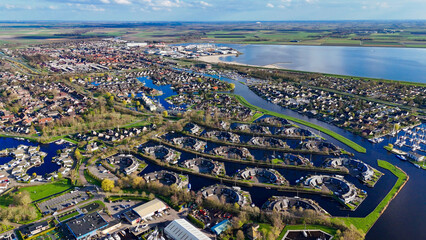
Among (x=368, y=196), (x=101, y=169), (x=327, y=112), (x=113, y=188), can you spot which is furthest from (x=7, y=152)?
(x=327, y=112)

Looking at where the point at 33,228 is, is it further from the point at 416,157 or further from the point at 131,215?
the point at 416,157

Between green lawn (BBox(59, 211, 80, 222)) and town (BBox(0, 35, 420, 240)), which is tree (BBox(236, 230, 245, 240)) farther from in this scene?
green lawn (BBox(59, 211, 80, 222))

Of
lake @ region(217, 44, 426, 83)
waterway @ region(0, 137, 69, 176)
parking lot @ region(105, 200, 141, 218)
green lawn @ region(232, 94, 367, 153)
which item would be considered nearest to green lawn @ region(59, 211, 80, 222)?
parking lot @ region(105, 200, 141, 218)

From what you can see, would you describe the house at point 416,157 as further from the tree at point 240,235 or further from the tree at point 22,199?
the tree at point 22,199

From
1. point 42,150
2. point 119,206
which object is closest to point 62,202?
point 119,206

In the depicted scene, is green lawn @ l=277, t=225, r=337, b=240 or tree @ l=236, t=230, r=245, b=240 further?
green lawn @ l=277, t=225, r=337, b=240

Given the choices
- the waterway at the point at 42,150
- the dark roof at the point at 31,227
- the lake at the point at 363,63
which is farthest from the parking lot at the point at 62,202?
the lake at the point at 363,63
